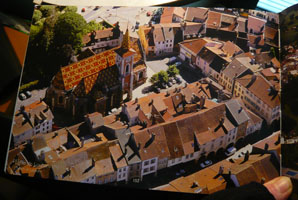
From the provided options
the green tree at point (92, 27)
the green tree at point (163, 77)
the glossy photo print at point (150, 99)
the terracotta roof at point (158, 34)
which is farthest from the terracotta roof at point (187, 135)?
the green tree at point (92, 27)

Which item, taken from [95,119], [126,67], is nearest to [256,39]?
[126,67]

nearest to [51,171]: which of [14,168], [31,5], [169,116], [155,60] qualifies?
[14,168]

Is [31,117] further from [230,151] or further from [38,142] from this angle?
[230,151]

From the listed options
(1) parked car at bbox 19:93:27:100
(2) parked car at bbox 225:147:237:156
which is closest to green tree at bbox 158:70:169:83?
(2) parked car at bbox 225:147:237:156

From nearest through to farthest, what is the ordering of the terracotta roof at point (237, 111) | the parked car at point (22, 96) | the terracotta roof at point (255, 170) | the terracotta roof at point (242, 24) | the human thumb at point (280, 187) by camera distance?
the human thumb at point (280, 187) < the terracotta roof at point (255, 170) < the terracotta roof at point (237, 111) < the parked car at point (22, 96) < the terracotta roof at point (242, 24)

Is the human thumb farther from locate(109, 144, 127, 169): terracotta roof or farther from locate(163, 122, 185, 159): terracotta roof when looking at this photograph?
locate(109, 144, 127, 169): terracotta roof

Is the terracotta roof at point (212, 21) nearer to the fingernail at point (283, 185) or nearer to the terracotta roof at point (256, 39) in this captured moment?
the terracotta roof at point (256, 39)
